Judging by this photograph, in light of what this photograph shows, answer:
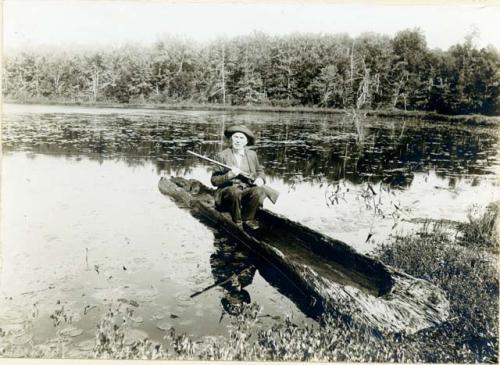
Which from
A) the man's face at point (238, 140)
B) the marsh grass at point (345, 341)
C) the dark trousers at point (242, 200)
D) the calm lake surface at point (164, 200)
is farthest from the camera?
the man's face at point (238, 140)

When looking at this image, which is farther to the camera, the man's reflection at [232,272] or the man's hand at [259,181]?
the man's hand at [259,181]

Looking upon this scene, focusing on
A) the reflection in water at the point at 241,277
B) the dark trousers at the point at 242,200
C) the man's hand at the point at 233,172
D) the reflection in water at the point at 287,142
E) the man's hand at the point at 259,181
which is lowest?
the reflection in water at the point at 241,277

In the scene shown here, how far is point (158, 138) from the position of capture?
615cm

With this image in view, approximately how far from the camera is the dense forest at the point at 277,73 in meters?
5.39

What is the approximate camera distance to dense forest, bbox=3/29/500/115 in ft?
17.7

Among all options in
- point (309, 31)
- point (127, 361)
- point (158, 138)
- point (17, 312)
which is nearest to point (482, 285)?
point (309, 31)

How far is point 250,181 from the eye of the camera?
541cm

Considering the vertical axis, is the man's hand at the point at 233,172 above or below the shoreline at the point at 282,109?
below

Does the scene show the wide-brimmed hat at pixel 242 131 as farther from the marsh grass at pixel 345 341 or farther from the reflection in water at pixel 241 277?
the marsh grass at pixel 345 341

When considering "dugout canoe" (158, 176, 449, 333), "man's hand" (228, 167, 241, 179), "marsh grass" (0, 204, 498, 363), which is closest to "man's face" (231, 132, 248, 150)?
"man's hand" (228, 167, 241, 179)

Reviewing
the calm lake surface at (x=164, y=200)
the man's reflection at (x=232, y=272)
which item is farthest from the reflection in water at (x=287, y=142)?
the man's reflection at (x=232, y=272)

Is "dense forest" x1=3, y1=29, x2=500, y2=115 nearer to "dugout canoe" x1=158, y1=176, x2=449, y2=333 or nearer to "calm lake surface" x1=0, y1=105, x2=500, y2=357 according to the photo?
"calm lake surface" x1=0, y1=105, x2=500, y2=357

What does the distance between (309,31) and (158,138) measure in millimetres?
2501

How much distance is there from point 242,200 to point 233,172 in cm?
36
